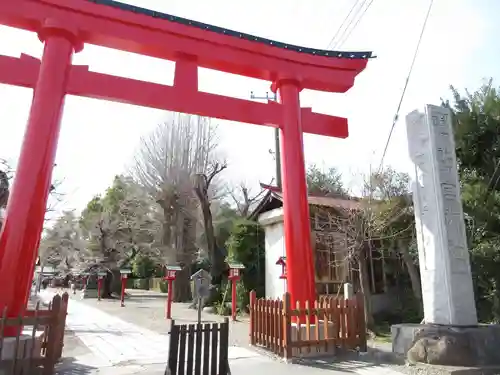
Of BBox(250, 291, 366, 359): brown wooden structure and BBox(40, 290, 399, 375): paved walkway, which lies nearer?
BBox(40, 290, 399, 375): paved walkway

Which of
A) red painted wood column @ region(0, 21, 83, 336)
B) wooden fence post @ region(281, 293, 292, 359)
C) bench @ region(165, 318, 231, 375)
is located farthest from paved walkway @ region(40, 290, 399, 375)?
red painted wood column @ region(0, 21, 83, 336)

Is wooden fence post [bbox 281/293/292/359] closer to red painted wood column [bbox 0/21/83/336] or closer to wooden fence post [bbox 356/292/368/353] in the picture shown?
wooden fence post [bbox 356/292/368/353]

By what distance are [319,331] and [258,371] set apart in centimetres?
183

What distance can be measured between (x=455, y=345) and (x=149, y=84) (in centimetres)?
750

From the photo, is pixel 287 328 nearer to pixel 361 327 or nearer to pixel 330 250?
pixel 361 327

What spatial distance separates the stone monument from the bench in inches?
134

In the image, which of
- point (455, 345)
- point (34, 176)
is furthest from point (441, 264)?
point (34, 176)

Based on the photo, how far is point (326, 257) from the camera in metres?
13.6

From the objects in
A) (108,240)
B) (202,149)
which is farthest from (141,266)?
(202,149)

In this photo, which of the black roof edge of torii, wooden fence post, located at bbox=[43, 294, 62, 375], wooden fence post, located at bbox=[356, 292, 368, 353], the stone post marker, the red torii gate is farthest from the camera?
the black roof edge of torii

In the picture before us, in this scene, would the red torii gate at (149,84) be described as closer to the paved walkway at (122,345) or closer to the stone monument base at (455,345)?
Result: the paved walkway at (122,345)

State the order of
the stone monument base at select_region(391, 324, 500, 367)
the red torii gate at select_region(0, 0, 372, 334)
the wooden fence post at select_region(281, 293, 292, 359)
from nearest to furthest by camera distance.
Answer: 1. the stone monument base at select_region(391, 324, 500, 367)
2. the red torii gate at select_region(0, 0, 372, 334)
3. the wooden fence post at select_region(281, 293, 292, 359)

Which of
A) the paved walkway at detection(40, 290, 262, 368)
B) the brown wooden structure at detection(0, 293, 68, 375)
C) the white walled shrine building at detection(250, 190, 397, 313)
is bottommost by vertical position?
the paved walkway at detection(40, 290, 262, 368)

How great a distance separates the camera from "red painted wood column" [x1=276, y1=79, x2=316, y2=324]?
304 inches
